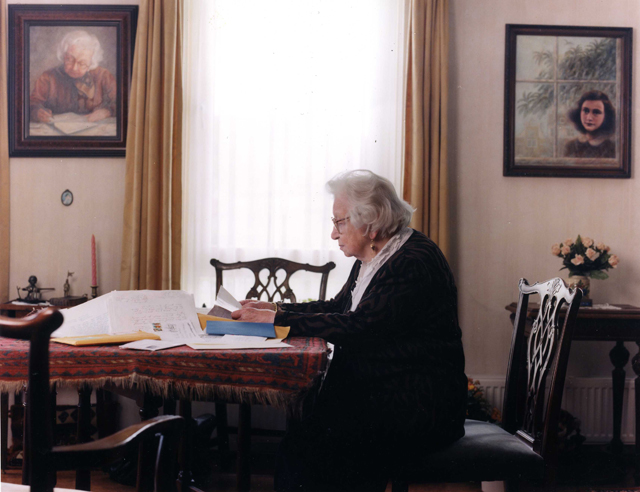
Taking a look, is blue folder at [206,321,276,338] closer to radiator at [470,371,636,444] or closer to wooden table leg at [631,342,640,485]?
wooden table leg at [631,342,640,485]

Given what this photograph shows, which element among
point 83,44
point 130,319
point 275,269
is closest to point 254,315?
point 130,319

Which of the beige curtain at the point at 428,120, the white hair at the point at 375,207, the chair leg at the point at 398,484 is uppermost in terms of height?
the beige curtain at the point at 428,120

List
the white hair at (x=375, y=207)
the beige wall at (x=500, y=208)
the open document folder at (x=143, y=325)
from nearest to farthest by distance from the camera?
the open document folder at (x=143, y=325) < the white hair at (x=375, y=207) < the beige wall at (x=500, y=208)

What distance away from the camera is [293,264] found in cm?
313

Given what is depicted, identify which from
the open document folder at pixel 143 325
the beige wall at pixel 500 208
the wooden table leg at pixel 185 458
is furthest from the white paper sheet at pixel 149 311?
the beige wall at pixel 500 208

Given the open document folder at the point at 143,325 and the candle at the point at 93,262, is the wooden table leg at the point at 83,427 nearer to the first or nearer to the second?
the open document folder at the point at 143,325

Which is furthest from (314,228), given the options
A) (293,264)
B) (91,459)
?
(91,459)

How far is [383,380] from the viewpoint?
5.56 feet

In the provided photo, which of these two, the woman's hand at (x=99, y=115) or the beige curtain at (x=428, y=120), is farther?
the woman's hand at (x=99, y=115)

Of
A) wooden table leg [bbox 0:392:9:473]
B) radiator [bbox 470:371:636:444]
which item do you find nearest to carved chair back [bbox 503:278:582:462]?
radiator [bbox 470:371:636:444]

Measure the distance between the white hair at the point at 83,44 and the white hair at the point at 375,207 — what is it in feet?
7.03

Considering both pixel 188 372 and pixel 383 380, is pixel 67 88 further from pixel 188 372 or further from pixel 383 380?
pixel 383 380

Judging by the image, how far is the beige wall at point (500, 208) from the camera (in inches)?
132

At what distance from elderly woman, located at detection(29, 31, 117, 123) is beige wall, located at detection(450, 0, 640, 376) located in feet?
7.11
